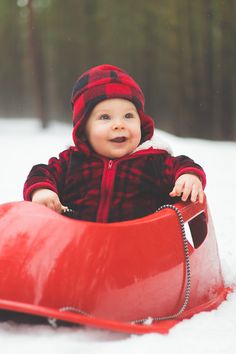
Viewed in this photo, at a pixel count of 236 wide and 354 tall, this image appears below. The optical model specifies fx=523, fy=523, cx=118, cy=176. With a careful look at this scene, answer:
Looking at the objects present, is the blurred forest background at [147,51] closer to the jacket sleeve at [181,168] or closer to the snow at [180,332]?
the snow at [180,332]

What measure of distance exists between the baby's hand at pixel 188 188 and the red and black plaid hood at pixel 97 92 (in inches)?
14.0

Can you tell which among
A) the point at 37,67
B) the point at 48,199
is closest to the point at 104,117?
the point at 48,199

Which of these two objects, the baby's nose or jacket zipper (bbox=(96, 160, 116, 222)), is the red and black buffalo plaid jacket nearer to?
jacket zipper (bbox=(96, 160, 116, 222))

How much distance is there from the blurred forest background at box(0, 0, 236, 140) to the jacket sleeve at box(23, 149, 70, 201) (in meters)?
3.60

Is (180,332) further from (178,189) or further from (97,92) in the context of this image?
(97,92)

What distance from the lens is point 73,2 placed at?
23.0 ft

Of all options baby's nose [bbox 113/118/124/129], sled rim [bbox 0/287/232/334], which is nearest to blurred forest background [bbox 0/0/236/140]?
baby's nose [bbox 113/118/124/129]

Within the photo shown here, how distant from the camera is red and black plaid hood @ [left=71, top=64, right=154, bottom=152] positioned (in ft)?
5.63

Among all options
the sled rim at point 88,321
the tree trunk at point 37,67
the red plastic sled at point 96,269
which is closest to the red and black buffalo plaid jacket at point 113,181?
the red plastic sled at point 96,269

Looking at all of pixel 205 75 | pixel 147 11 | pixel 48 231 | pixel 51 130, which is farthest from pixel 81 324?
pixel 51 130

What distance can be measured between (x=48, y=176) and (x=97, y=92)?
0.32 meters

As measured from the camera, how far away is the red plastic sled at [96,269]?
1.22 m

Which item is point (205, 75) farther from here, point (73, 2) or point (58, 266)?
point (58, 266)

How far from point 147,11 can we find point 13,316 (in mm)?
5216
